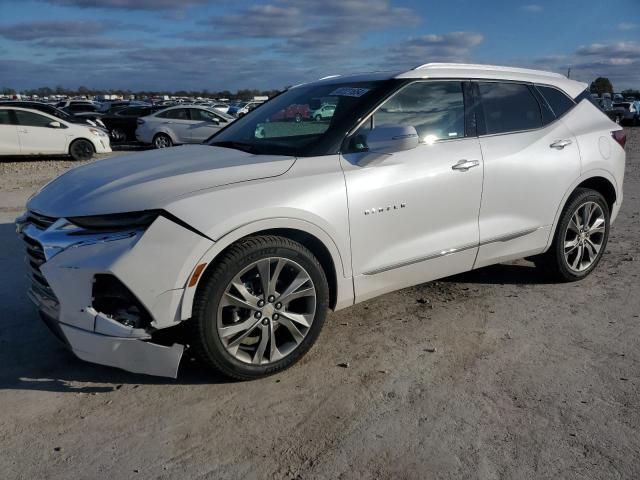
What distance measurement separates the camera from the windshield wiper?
12.8 ft

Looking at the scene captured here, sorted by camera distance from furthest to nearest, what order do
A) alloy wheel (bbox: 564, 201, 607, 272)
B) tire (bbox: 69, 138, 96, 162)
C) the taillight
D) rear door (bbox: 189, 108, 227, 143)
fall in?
rear door (bbox: 189, 108, 227, 143)
tire (bbox: 69, 138, 96, 162)
the taillight
alloy wheel (bbox: 564, 201, 607, 272)

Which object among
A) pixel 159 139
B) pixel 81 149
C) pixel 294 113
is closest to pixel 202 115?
pixel 159 139

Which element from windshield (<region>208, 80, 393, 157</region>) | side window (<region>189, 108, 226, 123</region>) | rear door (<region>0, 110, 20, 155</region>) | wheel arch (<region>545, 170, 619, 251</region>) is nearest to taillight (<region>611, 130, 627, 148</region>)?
wheel arch (<region>545, 170, 619, 251</region>)

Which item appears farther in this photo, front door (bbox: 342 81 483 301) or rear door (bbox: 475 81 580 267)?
rear door (bbox: 475 81 580 267)

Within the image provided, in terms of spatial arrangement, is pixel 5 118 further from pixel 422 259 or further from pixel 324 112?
pixel 422 259

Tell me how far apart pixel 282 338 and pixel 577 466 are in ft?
5.52

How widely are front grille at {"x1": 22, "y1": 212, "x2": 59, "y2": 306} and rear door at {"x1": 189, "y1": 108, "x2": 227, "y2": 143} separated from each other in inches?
604

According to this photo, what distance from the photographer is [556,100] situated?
191 inches

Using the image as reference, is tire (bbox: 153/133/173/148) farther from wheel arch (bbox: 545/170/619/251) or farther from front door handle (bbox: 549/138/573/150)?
front door handle (bbox: 549/138/573/150)

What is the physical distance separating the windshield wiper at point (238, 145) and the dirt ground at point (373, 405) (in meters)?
1.35

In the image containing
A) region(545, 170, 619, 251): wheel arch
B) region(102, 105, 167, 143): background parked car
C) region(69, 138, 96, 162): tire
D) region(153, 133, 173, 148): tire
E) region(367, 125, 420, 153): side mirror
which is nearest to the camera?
region(367, 125, 420, 153): side mirror

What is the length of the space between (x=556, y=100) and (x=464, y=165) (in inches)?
57.3

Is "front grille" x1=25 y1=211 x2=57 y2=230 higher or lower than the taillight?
lower

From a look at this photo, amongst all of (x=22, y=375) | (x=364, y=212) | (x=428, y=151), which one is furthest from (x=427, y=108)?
(x=22, y=375)
